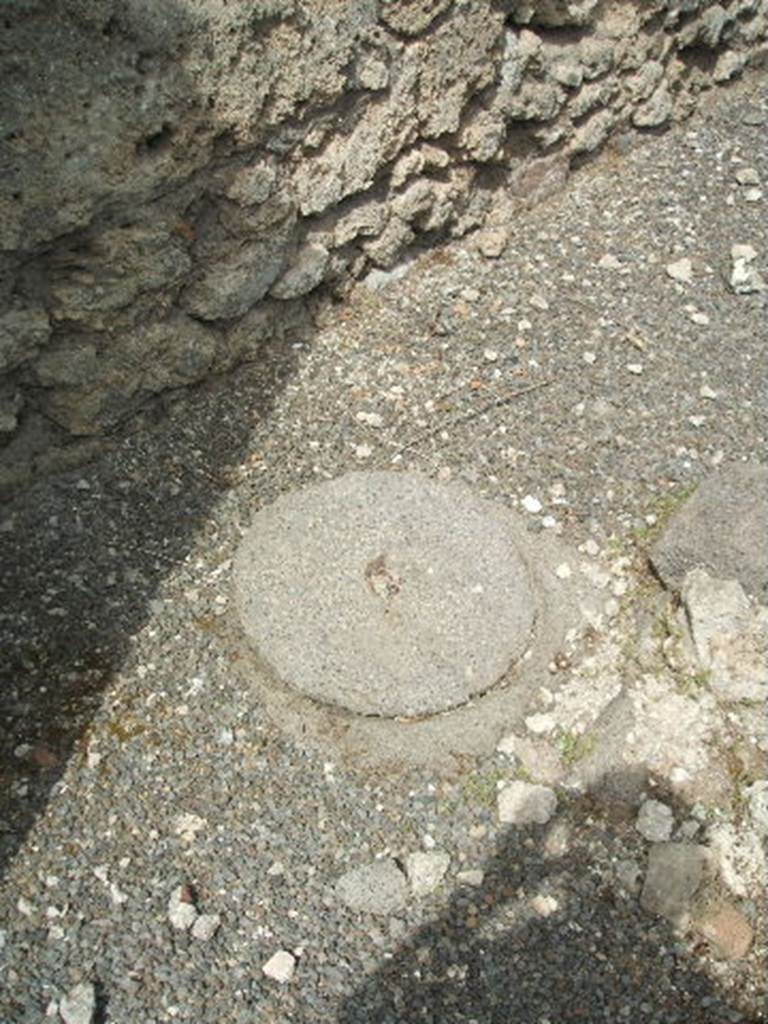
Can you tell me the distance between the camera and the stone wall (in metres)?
2.79

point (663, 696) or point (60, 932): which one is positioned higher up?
point (60, 932)

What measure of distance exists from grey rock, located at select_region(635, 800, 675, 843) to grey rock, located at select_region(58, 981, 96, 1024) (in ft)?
4.11

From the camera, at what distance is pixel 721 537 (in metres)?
3.11

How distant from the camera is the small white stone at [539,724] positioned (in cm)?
284

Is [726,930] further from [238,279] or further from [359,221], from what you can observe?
[359,221]

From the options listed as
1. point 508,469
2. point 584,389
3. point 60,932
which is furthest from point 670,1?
point 60,932

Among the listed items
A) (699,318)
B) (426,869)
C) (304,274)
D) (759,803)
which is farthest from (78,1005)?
(699,318)

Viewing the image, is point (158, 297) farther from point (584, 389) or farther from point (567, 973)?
point (567, 973)

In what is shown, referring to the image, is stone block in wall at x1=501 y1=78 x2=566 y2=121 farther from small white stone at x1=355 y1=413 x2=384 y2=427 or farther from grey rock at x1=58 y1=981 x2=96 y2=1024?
grey rock at x1=58 y1=981 x2=96 y2=1024

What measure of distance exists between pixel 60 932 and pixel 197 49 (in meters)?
2.15

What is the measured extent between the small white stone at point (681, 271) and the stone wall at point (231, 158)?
0.59 metres

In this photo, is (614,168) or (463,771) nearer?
(463,771)

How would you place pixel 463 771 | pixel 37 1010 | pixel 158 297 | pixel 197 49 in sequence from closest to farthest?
pixel 37 1010
pixel 463 771
pixel 197 49
pixel 158 297

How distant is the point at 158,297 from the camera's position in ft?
10.5
